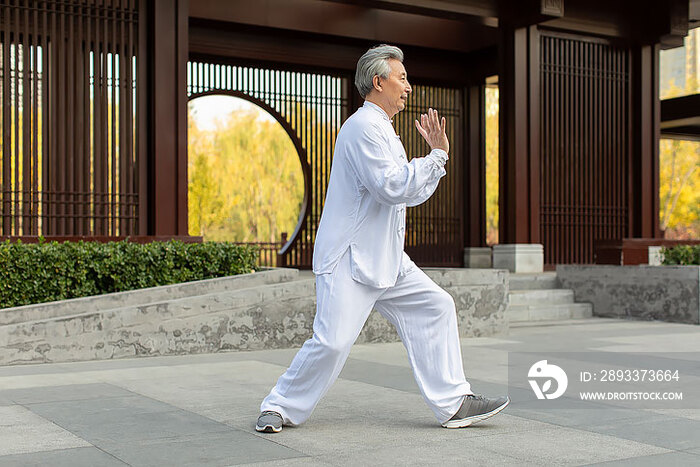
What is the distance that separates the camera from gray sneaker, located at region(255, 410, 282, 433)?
3.96 meters

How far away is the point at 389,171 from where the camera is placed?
13.0ft

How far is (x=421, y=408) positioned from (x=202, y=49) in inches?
395

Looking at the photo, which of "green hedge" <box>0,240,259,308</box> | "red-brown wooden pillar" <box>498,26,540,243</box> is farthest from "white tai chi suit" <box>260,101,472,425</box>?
"red-brown wooden pillar" <box>498,26,540,243</box>

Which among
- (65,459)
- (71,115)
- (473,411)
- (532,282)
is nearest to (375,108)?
(473,411)

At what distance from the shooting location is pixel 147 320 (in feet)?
23.2

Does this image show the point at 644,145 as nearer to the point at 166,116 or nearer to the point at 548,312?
the point at 548,312

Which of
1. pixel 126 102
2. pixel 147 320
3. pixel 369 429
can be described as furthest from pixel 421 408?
pixel 126 102

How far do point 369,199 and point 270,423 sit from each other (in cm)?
110

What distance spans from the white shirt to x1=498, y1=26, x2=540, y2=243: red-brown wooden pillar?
974cm

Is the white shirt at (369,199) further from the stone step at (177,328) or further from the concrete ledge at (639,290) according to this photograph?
the concrete ledge at (639,290)

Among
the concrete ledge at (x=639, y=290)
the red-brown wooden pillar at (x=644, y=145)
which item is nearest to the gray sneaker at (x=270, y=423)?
the concrete ledge at (x=639, y=290)

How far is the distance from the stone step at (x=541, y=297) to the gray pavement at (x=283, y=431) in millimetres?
4417

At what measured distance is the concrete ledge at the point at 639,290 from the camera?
10164mm

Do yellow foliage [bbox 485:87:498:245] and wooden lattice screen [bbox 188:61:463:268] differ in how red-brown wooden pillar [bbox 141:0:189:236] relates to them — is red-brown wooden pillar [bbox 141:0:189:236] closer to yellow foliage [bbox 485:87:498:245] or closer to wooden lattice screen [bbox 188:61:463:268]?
wooden lattice screen [bbox 188:61:463:268]
